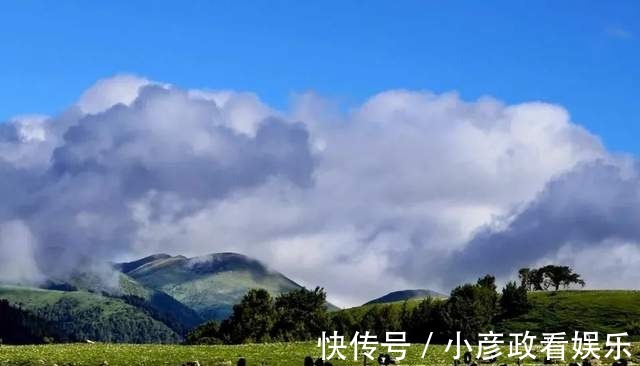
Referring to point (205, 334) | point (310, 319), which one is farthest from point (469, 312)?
point (205, 334)

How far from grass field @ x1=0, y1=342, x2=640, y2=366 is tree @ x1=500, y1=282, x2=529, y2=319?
332 ft

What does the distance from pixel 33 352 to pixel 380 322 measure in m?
112

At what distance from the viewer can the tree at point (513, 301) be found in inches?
6609

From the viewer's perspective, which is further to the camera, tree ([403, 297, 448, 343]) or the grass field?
tree ([403, 297, 448, 343])

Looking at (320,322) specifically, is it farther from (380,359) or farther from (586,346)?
(380,359)

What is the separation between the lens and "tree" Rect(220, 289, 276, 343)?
135625 millimetres

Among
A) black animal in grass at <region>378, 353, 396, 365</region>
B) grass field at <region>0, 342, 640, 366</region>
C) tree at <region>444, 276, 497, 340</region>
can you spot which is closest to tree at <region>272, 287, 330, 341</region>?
tree at <region>444, 276, 497, 340</region>

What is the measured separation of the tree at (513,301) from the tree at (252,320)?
50634 mm

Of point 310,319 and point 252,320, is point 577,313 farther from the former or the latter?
point 252,320

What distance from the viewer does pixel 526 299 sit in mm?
170750

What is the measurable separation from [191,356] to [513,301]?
117658 millimetres

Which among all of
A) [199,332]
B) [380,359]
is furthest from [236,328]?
[380,359]

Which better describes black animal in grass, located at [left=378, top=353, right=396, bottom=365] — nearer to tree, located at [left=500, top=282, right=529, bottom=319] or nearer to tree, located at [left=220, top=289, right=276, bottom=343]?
tree, located at [left=220, top=289, right=276, bottom=343]

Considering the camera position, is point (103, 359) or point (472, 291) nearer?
point (103, 359)
